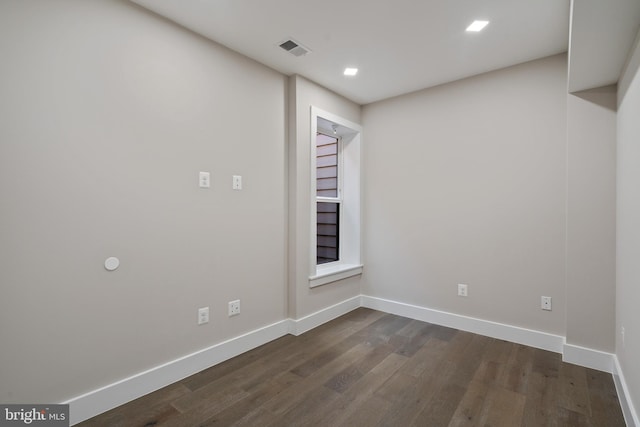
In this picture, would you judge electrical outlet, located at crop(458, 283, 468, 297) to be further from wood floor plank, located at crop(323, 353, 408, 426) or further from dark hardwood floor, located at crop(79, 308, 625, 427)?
wood floor plank, located at crop(323, 353, 408, 426)

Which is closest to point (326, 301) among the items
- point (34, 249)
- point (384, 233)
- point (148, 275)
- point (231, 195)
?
point (384, 233)

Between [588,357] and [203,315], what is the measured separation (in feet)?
9.95

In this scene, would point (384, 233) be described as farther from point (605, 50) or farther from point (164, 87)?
point (164, 87)

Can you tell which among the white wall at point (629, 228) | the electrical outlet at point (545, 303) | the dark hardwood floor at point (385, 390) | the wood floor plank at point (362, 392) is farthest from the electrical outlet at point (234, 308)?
the electrical outlet at point (545, 303)

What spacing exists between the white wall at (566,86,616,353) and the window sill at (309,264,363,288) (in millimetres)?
2074

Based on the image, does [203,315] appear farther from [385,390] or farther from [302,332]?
[385,390]

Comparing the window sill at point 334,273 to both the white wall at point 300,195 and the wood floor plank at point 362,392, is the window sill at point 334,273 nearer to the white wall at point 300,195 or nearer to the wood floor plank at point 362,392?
the white wall at point 300,195

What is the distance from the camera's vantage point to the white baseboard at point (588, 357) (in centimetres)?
231

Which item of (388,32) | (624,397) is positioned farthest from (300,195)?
(624,397)

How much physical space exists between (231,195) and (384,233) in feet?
6.53

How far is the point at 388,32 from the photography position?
7.66 feet

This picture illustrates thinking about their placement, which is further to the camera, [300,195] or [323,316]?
[323,316]

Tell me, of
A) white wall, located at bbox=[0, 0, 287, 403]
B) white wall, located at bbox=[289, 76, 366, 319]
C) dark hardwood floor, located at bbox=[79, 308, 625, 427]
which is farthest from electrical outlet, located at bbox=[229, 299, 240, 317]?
white wall, located at bbox=[289, 76, 366, 319]

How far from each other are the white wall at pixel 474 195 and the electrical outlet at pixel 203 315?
7.04 feet
